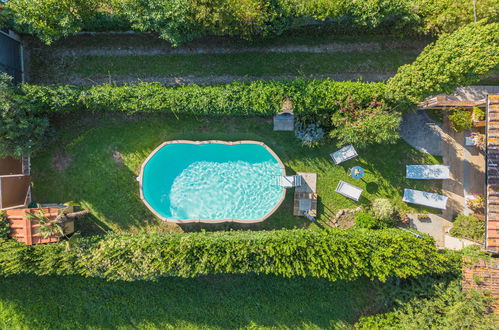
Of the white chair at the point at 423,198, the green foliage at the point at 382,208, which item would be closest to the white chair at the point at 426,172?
the white chair at the point at 423,198

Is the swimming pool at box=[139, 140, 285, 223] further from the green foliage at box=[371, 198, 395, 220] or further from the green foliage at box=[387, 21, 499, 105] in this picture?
the green foliage at box=[387, 21, 499, 105]

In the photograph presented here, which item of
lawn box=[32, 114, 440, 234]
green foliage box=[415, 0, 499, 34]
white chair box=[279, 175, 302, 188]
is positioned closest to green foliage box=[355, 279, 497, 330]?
lawn box=[32, 114, 440, 234]

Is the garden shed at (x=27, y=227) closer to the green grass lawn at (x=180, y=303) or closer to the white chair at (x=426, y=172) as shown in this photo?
the green grass lawn at (x=180, y=303)

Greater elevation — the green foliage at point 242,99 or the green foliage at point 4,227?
the green foliage at point 242,99

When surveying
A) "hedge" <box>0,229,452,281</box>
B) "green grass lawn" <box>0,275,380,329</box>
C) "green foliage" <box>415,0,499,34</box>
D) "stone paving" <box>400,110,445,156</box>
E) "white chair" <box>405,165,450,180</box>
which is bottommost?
"green grass lawn" <box>0,275,380,329</box>

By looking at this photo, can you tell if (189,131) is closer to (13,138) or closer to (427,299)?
(13,138)

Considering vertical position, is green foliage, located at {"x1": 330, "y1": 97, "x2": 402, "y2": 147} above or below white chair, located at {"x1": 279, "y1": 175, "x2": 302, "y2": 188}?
above

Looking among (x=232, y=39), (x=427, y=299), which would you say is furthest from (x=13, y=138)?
(x=427, y=299)
